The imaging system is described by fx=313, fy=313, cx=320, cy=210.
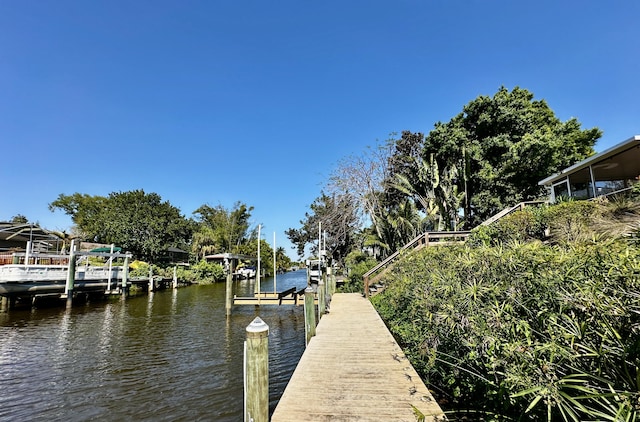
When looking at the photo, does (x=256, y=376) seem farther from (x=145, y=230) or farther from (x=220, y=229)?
(x=220, y=229)

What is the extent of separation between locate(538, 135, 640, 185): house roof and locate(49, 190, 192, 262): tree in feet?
110

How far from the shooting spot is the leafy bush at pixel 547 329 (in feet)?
6.74

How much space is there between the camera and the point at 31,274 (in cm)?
1561

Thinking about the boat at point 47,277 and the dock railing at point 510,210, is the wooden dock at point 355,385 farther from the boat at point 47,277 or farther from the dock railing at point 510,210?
the boat at point 47,277

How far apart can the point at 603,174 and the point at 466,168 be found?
6.55 m

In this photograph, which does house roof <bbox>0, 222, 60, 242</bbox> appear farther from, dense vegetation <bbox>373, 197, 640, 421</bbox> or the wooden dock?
dense vegetation <bbox>373, 197, 640, 421</bbox>

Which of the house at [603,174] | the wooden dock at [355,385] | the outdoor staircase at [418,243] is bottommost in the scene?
the wooden dock at [355,385]

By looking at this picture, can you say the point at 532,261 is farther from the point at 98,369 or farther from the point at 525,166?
the point at 525,166

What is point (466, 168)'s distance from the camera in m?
19.7

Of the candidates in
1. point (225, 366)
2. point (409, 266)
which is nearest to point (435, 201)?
point (409, 266)

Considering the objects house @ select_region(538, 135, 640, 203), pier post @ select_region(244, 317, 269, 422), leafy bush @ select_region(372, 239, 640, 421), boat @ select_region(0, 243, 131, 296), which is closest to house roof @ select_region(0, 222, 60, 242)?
boat @ select_region(0, 243, 131, 296)

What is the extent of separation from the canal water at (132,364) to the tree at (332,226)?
10.4 metres

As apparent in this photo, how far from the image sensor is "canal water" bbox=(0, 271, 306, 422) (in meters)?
5.93

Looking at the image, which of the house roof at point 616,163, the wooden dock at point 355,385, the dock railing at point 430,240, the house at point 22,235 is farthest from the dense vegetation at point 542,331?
the house at point 22,235
